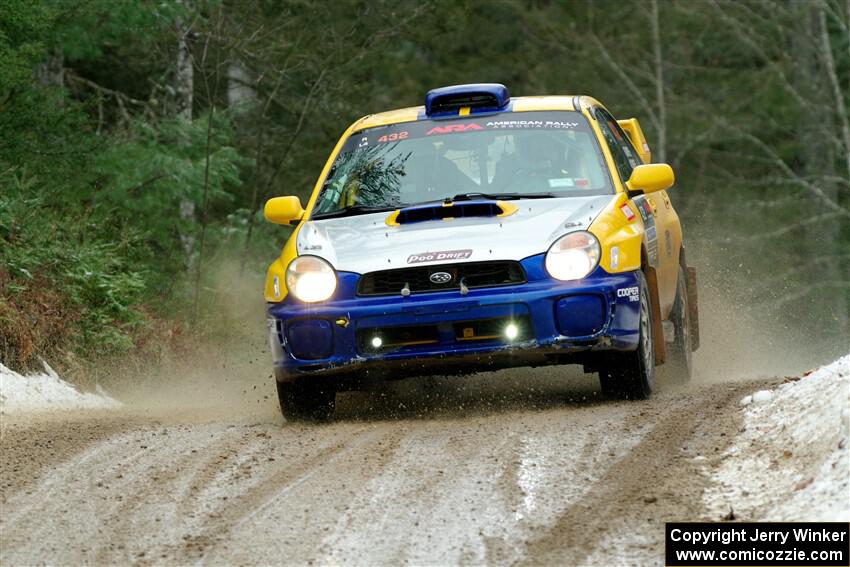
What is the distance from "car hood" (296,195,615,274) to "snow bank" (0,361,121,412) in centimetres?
243

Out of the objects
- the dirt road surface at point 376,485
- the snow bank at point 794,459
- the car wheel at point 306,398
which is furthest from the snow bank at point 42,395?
the snow bank at point 794,459

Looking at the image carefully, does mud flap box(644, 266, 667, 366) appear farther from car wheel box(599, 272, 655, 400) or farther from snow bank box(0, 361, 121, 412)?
snow bank box(0, 361, 121, 412)

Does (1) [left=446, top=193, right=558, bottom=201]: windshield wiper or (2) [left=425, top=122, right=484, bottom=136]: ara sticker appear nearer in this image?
(1) [left=446, top=193, right=558, bottom=201]: windshield wiper

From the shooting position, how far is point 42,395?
10594 millimetres

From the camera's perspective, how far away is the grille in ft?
27.4

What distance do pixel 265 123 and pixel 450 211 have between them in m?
13.0

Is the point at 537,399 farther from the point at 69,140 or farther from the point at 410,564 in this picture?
the point at 69,140

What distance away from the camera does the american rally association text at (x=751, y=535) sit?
537 cm

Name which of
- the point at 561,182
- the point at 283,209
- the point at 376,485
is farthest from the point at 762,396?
the point at 283,209

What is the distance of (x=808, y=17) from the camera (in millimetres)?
30594

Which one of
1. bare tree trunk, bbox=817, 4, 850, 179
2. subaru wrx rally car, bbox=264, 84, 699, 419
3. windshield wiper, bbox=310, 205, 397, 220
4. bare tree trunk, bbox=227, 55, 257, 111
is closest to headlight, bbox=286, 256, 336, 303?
subaru wrx rally car, bbox=264, 84, 699, 419

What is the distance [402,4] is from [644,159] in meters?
11.5

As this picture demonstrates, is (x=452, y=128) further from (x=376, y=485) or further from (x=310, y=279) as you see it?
(x=376, y=485)

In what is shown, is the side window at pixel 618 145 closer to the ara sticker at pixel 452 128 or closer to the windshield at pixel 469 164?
the windshield at pixel 469 164
